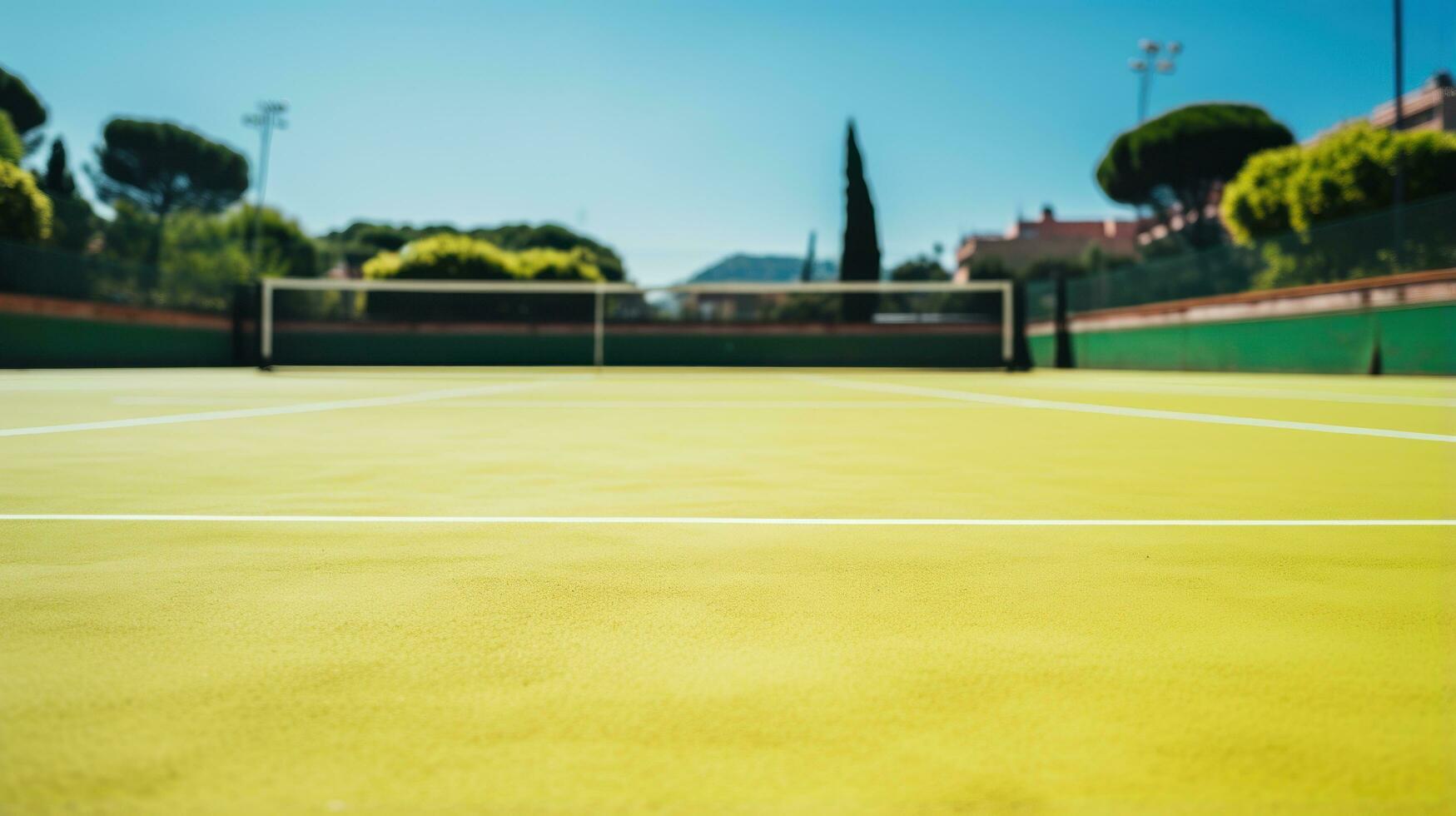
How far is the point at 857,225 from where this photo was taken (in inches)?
1795

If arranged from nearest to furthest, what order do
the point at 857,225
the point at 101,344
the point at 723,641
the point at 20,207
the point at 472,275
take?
1. the point at 723,641
2. the point at 101,344
3. the point at 20,207
4. the point at 472,275
5. the point at 857,225

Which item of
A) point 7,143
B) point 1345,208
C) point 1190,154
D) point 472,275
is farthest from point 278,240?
point 1345,208

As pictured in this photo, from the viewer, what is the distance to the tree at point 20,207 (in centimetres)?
2878

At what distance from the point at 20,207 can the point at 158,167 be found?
45.8 meters

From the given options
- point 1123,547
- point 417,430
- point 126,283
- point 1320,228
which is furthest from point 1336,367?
point 126,283

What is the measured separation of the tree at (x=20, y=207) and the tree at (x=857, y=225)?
28122mm

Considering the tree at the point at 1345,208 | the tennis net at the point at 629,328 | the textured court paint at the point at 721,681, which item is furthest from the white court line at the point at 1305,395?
the tennis net at the point at 629,328

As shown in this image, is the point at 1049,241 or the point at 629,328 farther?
the point at 1049,241

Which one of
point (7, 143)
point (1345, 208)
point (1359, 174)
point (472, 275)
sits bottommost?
point (472, 275)

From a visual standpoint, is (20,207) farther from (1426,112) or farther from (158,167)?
(1426,112)

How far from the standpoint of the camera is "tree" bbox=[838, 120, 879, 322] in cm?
4550

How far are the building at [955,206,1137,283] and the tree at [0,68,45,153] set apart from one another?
207 feet

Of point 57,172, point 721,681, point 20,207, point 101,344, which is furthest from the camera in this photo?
point 57,172

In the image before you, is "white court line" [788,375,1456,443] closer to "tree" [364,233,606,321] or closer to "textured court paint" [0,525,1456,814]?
"textured court paint" [0,525,1456,814]
